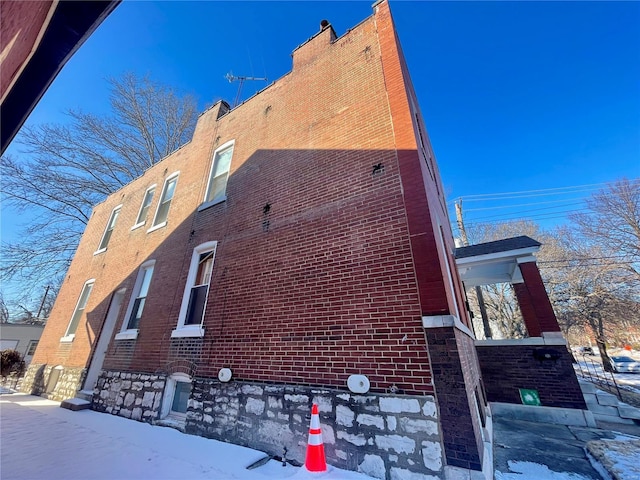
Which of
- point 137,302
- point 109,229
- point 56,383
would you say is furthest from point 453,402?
point 109,229

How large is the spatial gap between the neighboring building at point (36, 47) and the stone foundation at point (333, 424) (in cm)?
405

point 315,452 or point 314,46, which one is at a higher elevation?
point 314,46

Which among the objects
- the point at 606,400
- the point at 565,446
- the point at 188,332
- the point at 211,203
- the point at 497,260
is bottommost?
the point at 565,446

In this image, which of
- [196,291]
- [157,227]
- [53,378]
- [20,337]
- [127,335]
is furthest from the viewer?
[20,337]

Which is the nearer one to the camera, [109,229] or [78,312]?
[78,312]

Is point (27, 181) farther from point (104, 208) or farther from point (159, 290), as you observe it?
point (159, 290)

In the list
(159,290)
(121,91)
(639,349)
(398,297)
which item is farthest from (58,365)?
(639,349)

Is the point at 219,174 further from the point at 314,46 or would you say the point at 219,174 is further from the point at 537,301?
the point at 537,301

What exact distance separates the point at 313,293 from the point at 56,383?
10870 mm

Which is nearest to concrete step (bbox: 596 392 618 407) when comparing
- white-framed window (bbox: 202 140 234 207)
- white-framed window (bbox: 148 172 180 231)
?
white-framed window (bbox: 202 140 234 207)

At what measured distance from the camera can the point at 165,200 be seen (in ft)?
31.1

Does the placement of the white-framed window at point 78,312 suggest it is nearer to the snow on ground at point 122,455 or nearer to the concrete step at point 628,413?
the snow on ground at point 122,455

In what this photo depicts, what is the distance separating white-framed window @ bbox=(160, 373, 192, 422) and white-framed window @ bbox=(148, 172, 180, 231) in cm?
512

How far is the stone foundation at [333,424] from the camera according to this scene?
2910mm
